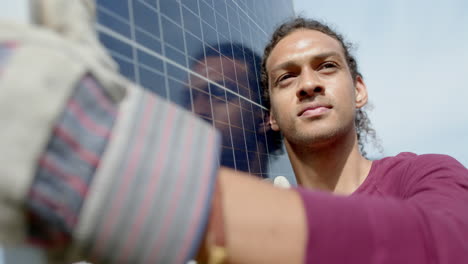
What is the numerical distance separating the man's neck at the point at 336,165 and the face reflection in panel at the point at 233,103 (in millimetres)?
250

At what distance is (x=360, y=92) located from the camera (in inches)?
85.9

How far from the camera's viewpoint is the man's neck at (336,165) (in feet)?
5.33

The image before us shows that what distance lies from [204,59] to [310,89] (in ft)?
1.96

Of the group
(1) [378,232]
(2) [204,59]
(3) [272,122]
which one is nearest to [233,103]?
(2) [204,59]

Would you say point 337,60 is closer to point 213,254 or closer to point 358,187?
point 358,187

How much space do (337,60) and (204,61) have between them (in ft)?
2.76

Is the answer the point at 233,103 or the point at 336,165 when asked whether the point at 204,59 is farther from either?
the point at 336,165

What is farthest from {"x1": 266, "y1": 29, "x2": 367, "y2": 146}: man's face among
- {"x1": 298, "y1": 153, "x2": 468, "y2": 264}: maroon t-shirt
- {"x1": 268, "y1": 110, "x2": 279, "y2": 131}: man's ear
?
{"x1": 298, "y1": 153, "x2": 468, "y2": 264}: maroon t-shirt

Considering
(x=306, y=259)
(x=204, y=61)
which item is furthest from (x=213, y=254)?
(x=204, y=61)

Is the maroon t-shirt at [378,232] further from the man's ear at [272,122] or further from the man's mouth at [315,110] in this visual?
the man's ear at [272,122]

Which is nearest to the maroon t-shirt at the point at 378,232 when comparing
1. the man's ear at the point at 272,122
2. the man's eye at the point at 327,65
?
the man's eye at the point at 327,65

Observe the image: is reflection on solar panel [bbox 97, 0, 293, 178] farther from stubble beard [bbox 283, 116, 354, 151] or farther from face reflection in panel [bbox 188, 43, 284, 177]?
stubble beard [bbox 283, 116, 354, 151]

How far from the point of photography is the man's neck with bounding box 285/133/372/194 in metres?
1.62

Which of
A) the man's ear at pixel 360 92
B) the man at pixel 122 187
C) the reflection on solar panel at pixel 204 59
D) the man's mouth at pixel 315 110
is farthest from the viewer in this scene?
the man's ear at pixel 360 92
